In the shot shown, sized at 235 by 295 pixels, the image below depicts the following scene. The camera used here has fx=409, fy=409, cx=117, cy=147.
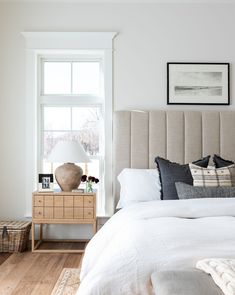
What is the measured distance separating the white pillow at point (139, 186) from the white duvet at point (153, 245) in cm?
85

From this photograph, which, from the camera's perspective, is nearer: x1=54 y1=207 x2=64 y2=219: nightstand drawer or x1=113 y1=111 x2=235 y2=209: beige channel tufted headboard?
x1=54 y1=207 x2=64 y2=219: nightstand drawer

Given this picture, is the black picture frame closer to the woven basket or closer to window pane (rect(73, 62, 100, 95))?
the woven basket

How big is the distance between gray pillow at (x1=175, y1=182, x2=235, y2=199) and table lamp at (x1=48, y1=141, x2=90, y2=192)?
3.71ft

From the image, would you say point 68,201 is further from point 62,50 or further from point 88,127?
point 62,50

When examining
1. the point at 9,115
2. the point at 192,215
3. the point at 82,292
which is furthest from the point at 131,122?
the point at 82,292

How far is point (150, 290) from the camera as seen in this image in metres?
1.78

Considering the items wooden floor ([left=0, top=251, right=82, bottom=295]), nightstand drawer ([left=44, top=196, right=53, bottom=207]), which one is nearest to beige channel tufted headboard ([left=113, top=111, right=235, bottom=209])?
nightstand drawer ([left=44, top=196, right=53, bottom=207])

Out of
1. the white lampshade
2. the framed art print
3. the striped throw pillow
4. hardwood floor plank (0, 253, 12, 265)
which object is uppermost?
the framed art print

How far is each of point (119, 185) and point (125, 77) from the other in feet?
3.91

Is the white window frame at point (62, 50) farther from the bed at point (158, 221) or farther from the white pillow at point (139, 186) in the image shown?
the white pillow at point (139, 186)

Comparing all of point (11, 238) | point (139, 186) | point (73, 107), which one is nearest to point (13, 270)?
point (11, 238)

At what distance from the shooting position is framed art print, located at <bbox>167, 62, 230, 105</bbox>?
14.8 feet

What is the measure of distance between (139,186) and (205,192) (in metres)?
0.68

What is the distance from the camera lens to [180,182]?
144 inches
